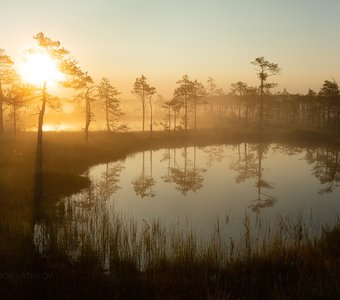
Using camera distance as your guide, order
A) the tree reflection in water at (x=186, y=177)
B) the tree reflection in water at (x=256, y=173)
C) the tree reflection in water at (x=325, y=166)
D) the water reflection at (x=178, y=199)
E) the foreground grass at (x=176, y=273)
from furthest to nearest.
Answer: the tree reflection in water at (x=325, y=166) < the tree reflection in water at (x=186, y=177) < the tree reflection in water at (x=256, y=173) < the water reflection at (x=178, y=199) < the foreground grass at (x=176, y=273)

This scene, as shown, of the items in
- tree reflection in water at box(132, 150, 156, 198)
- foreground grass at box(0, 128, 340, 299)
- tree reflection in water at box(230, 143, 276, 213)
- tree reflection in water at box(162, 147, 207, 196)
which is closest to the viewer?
foreground grass at box(0, 128, 340, 299)

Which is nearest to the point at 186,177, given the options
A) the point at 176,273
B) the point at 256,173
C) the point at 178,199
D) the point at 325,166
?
the point at 256,173

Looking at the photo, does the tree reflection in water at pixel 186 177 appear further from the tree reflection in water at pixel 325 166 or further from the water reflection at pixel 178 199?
the tree reflection in water at pixel 325 166

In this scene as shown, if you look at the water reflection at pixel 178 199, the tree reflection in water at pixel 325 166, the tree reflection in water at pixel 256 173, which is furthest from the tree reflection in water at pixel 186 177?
the tree reflection in water at pixel 325 166

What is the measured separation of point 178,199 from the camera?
22.4 metres

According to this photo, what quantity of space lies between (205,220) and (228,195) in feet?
21.7

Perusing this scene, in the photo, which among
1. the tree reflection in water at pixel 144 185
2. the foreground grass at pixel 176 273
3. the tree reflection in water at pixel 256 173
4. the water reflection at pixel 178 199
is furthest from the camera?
the tree reflection in water at pixel 144 185

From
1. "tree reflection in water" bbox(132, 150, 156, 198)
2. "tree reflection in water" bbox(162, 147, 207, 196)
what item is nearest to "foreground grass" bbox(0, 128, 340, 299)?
"tree reflection in water" bbox(132, 150, 156, 198)

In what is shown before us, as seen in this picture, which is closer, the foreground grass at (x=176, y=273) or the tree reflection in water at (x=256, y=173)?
the foreground grass at (x=176, y=273)

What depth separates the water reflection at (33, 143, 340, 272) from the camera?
12836 millimetres

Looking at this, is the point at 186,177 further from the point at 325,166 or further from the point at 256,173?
the point at 325,166

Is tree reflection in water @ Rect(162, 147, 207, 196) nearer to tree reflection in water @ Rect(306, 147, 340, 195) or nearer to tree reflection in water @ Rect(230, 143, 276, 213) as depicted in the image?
tree reflection in water @ Rect(230, 143, 276, 213)

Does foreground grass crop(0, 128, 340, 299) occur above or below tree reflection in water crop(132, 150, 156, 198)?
above

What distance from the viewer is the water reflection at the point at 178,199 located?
42.1 feet
